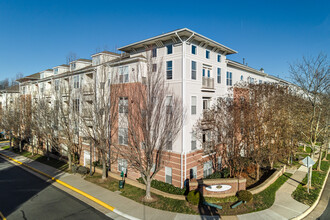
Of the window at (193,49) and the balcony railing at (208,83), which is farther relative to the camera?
the balcony railing at (208,83)

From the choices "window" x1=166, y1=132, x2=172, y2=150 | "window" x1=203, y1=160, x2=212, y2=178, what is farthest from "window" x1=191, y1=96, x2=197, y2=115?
"window" x1=203, y1=160, x2=212, y2=178

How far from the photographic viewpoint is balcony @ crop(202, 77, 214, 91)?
1962 centimetres

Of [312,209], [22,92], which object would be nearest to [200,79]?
[312,209]

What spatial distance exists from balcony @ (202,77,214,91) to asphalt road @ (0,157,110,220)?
46.3 feet

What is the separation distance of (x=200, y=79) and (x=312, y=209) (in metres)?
13.4

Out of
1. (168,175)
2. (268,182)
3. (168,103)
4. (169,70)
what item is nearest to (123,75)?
(169,70)

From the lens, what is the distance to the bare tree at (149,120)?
14.5m

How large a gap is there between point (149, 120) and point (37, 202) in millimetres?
10730

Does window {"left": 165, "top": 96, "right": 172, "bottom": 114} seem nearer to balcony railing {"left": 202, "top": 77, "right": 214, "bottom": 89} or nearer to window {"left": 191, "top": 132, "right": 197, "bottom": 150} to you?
window {"left": 191, "top": 132, "right": 197, "bottom": 150}

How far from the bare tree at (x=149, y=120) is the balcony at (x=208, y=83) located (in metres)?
3.87

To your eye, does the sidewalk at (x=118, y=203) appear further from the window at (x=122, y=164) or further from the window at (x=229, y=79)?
the window at (x=229, y=79)

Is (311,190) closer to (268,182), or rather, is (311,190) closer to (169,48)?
(268,182)

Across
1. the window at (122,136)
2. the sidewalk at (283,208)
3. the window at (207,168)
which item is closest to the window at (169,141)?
the window at (122,136)

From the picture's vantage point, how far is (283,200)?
14.6 m
